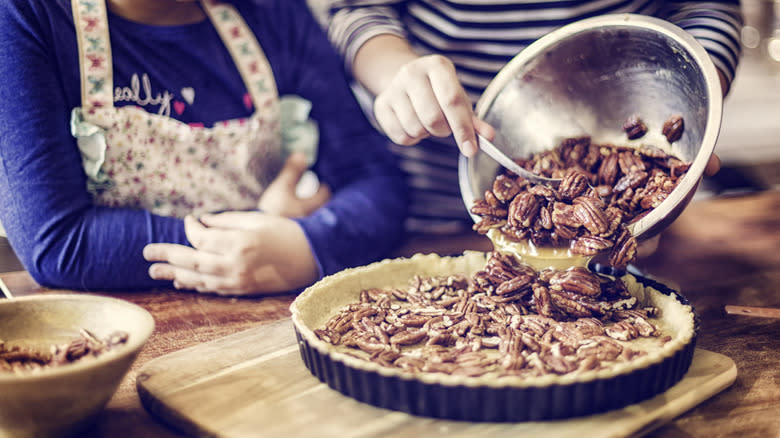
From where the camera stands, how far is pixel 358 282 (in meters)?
1.31

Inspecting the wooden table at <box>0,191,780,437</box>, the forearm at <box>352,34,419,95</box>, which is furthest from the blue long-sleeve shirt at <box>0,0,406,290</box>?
the forearm at <box>352,34,419,95</box>

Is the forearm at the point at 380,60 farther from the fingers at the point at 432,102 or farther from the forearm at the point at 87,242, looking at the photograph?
the forearm at the point at 87,242

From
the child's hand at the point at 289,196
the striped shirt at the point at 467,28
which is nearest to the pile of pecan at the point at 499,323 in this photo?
the child's hand at the point at 289,196

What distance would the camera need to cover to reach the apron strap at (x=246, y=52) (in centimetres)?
158

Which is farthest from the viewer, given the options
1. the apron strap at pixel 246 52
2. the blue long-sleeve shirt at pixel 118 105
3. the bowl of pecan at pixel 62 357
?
the apron strap at pixel 246 52

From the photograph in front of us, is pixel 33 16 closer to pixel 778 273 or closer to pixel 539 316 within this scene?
pixel 539 316

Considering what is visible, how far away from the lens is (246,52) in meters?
1.60

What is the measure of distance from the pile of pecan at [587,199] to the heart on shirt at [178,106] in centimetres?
72

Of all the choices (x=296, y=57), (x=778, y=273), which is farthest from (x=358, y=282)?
(x=778, y=273)

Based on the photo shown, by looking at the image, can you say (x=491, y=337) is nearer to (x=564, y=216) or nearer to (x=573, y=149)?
(x=564, y=216)

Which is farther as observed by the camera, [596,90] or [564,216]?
[596,90]

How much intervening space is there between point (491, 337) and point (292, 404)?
0.37 m

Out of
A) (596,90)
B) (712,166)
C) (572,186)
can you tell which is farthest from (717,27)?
(572,186)

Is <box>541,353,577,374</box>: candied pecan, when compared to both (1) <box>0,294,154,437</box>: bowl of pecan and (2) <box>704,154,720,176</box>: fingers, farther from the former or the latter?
(1) <box>0,294,154,437</box>: bowl of pecan
